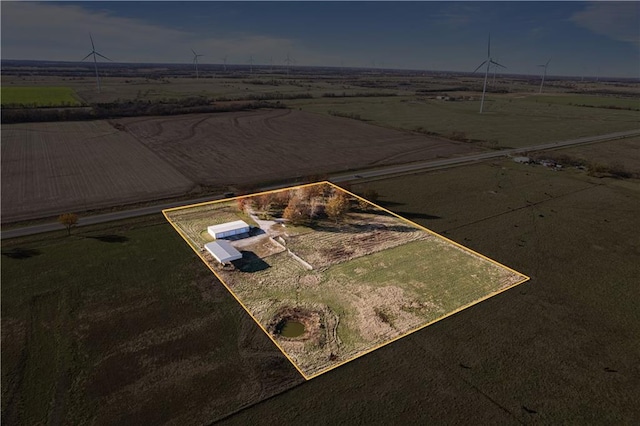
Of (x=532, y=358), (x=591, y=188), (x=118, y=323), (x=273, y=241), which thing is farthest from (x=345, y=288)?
(x=591, y=188)

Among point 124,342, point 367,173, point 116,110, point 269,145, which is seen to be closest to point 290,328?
point 124,342

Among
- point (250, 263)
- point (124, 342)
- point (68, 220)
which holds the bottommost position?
point (124, 342)

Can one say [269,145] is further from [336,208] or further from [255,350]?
[255,350]

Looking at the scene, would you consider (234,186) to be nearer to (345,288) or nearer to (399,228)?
(399,228)

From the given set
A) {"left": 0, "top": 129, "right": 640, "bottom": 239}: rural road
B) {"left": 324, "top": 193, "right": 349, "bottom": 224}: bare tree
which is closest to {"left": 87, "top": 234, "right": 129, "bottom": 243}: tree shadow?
{"left": 0, "top": 129, "right": 640, "bottom": 239}: rural road

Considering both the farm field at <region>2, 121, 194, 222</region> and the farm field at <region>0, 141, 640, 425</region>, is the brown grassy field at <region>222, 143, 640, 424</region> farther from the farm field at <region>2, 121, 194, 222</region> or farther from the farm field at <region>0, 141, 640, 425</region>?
the farm field at <region>2, 121, 194, 222</region>

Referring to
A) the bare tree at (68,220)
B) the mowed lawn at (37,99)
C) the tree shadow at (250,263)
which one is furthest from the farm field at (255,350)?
the mowed lawn at (37,99)

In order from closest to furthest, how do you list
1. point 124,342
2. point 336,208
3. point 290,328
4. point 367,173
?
point 124,342, point 290,328, point 336,208, point 367,173
